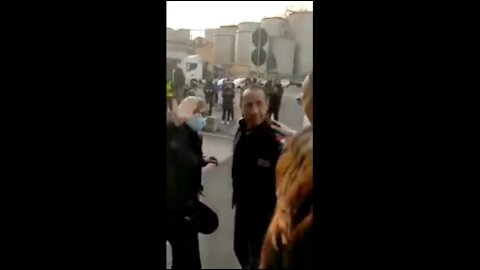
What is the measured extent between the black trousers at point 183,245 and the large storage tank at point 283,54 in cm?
50

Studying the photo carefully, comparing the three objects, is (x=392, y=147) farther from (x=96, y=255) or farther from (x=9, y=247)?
(x=9, y=247)

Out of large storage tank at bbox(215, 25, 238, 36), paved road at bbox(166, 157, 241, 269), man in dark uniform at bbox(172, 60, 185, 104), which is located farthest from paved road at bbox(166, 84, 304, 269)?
large storage tank at bbox(215, 25, 238, 36)

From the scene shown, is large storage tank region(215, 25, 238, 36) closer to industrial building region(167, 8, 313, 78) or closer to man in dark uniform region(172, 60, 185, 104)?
industrial building region(167, 8, 313, 78)

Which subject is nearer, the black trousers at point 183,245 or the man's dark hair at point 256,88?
the black trousers at point 183,245

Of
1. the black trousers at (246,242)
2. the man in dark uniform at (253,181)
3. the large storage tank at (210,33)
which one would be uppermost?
the large storage tank at (210,33)

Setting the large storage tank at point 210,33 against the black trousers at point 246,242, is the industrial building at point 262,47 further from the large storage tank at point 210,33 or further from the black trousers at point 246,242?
the black trousers at point 246,242

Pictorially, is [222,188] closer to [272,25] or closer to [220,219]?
[220,219]

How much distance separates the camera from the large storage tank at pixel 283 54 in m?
1.27

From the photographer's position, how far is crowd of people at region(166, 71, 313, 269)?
46.3 inches

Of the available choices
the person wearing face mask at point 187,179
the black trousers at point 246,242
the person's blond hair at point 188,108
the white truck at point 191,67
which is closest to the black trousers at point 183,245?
the person wearing face mask at point 187,179

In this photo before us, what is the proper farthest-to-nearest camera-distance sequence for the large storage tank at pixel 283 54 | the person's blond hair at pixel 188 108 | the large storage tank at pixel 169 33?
the large storage tank at pixel 283 54
the person's blond hair at pixel 188 108
the large storage tank at pixel 169 33

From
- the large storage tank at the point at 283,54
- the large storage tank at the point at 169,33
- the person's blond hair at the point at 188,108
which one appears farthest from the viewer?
the large storage tank at the point at 283,54

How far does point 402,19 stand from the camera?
2.54 ft

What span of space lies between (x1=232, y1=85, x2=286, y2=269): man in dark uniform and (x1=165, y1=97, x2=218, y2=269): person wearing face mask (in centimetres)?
12
